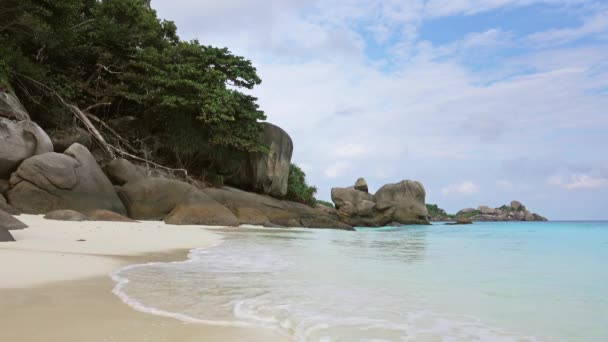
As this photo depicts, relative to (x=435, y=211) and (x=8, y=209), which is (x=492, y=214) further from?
(x=8, y=209)

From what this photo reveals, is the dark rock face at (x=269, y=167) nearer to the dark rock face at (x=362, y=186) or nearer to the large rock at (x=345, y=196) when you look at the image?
the large rock at (x=345, y=196)

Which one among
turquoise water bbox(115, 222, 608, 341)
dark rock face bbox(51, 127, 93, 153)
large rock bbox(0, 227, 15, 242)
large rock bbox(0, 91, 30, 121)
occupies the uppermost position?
large rock bbox(0, 91, 30, 121)

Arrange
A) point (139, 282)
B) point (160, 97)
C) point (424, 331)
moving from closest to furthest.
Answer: point (424, 331)
point (139, 282)
point (160, 97)

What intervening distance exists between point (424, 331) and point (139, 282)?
7.82ft

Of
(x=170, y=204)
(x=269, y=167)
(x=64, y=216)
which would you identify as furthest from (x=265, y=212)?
(x=64, y=216)

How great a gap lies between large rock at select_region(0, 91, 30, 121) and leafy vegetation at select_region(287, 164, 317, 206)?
1395 cm

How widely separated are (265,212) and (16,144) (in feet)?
29.9

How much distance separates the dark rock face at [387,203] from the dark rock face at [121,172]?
16.9 m

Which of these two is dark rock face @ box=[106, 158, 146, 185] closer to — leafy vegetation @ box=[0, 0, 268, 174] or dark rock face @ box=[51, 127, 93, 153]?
dark rock face @ box=[51, 127, 93, 153]

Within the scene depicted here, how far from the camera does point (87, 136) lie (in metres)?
16.1

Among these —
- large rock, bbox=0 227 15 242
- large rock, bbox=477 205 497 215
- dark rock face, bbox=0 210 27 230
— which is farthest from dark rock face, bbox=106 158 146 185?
large rock, bbox=477 205 497 215

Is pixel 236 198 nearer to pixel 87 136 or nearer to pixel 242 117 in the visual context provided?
pixel 242 117

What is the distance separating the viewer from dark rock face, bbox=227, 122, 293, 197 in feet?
69.9

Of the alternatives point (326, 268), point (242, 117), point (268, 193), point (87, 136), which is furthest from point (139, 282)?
point (268, 193)
